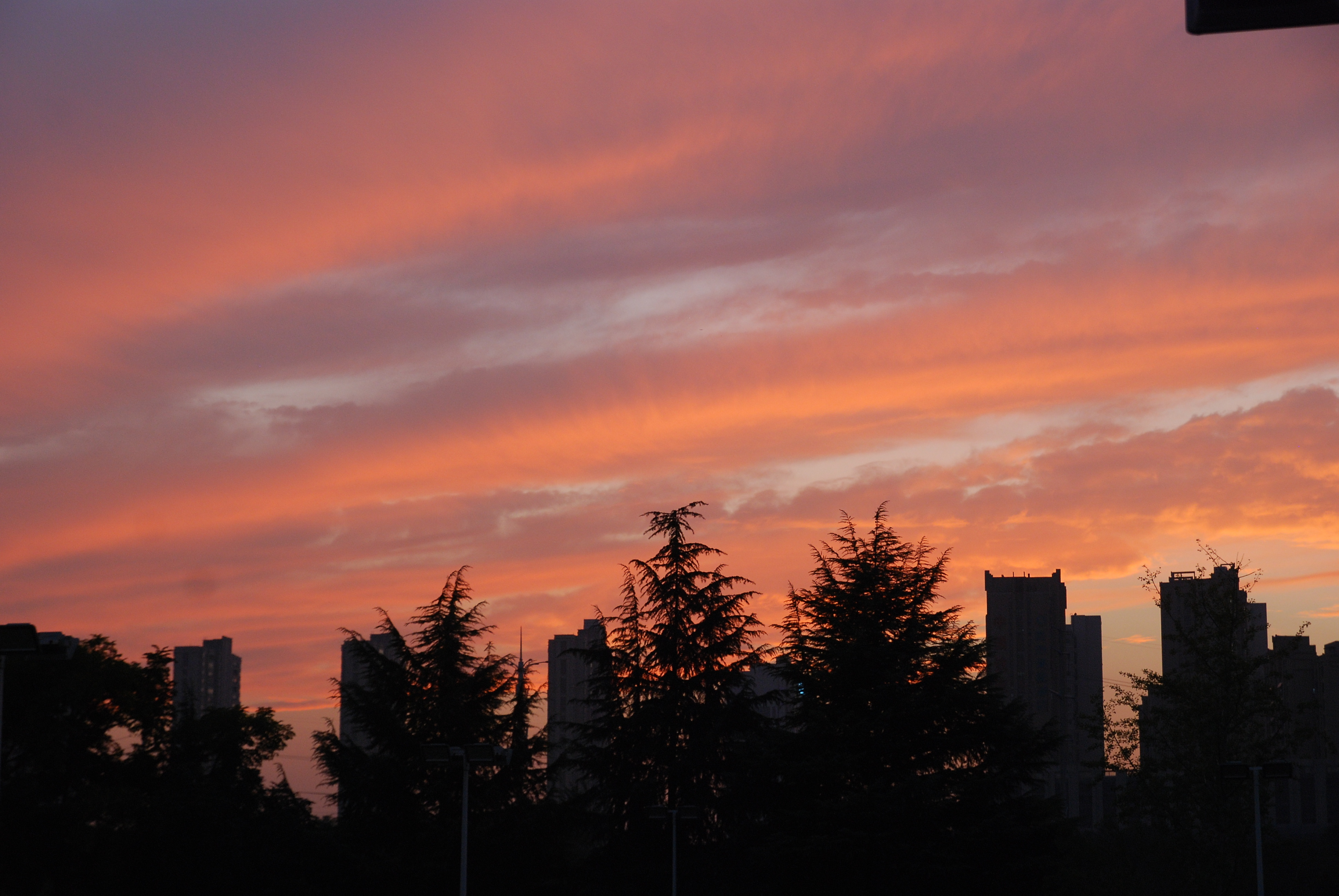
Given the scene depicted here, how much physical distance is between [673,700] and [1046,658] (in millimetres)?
77587

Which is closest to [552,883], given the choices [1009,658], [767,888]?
[767,888]

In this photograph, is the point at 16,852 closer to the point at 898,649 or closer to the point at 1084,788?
the point at 898,649

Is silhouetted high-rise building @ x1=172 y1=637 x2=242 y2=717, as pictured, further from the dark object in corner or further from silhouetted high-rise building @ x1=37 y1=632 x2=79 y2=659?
the dark object in corner

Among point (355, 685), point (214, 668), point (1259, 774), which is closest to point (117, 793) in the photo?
point (355, 685)

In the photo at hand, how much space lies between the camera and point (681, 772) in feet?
144

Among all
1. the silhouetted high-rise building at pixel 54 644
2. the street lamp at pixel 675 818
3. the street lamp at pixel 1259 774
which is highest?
the silhouetted high-rise building at pixel 54 644

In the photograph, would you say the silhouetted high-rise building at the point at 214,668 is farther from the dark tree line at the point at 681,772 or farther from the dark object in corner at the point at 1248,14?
the dark object in corner at the point at 1248,14

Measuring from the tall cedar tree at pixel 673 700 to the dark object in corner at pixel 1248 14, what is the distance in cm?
3920

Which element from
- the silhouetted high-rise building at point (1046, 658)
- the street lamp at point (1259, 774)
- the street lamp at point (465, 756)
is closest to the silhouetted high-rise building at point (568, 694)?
the street lamp at point (465, 756)

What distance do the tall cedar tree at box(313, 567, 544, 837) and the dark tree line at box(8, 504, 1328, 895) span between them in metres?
0.09

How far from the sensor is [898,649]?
4047 cm

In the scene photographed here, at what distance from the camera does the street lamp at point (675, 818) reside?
4212 centimetres

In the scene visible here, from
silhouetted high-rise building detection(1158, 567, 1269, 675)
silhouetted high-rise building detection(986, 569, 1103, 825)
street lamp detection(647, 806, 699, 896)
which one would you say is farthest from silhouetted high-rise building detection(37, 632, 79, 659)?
silhouetted high-rise building detection(986, 569, 1103, 825)

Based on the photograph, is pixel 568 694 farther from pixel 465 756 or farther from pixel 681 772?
pixel 465 756
